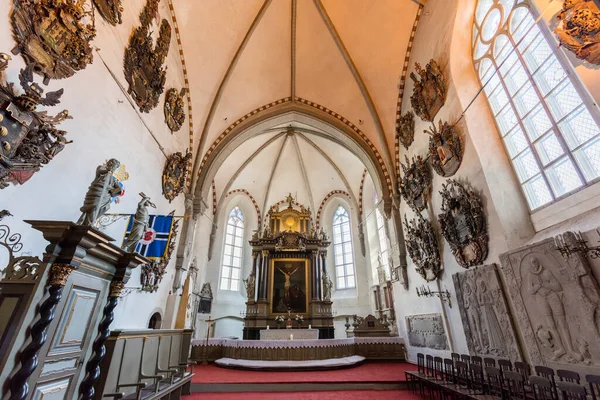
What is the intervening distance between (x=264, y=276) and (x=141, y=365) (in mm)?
8760

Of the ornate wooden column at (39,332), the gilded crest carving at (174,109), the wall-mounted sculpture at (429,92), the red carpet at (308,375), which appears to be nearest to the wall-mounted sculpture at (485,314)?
the red carpet at (308,375)

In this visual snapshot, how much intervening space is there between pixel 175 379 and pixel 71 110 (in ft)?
16.4

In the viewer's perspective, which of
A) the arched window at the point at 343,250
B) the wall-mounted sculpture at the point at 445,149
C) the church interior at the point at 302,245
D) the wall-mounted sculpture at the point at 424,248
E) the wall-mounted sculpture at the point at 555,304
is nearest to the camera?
the church interior at the point at 302,245

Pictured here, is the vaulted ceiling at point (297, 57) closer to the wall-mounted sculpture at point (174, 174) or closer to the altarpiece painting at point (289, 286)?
the wall-mounted sculpture at point (174, 174)

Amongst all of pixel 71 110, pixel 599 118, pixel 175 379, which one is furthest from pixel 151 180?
pixel 599 118

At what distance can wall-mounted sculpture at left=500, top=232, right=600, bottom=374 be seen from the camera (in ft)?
11.5

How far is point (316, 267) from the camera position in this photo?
1288 centimetres

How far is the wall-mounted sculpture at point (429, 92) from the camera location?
6762 mm

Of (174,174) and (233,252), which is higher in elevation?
(174,174)

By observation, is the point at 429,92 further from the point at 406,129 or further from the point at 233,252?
the point at 233,252

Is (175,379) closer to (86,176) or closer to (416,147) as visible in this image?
(86,176)

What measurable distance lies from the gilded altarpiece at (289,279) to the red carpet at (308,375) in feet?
12.8

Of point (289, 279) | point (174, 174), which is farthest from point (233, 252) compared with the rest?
point (174, 174)

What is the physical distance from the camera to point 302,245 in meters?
13.2
